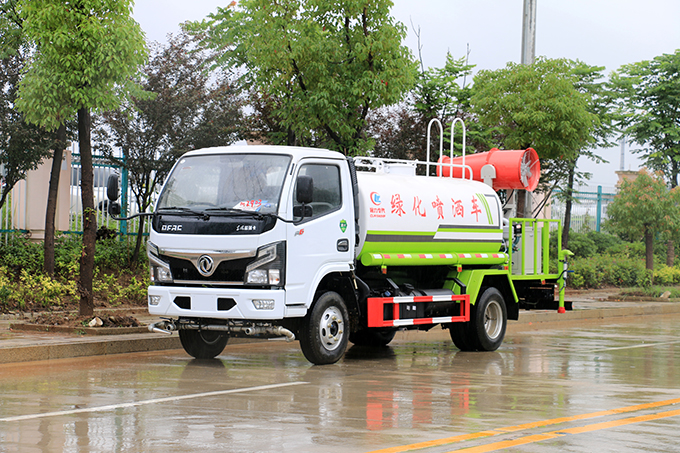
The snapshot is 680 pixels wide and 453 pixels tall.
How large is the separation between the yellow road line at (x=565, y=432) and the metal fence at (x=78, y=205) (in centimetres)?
1409

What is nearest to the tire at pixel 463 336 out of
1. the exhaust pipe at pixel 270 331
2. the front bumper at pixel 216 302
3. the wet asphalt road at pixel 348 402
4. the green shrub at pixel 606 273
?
the wet asphalt road at pixel 348 402

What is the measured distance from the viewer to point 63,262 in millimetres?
19344

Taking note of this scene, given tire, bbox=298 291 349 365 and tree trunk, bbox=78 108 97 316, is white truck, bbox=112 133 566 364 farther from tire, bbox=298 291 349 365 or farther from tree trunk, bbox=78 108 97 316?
tree trunk, bbox=78 108 97 316

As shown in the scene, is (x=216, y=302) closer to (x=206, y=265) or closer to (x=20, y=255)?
(x=206, y=265)

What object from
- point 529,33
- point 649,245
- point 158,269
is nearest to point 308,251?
point 158,269

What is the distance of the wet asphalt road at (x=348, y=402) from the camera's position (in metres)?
6.91

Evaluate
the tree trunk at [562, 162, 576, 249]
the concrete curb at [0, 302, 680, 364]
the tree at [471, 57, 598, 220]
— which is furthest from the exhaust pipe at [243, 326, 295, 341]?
the tree trunk at [562, 162, 576, 249]

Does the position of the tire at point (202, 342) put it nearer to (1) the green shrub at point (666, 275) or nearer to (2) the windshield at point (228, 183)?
(2) the windshield at point (228, 183)

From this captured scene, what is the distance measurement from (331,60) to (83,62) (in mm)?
5376

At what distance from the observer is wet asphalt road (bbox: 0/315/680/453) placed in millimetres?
6914

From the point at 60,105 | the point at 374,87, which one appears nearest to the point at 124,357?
the point at 60,105

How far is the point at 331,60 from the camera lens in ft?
58.0

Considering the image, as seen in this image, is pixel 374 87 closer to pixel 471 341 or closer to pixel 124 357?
pixel 471 341

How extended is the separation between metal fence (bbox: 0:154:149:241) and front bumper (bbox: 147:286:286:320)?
9035 millimetres
